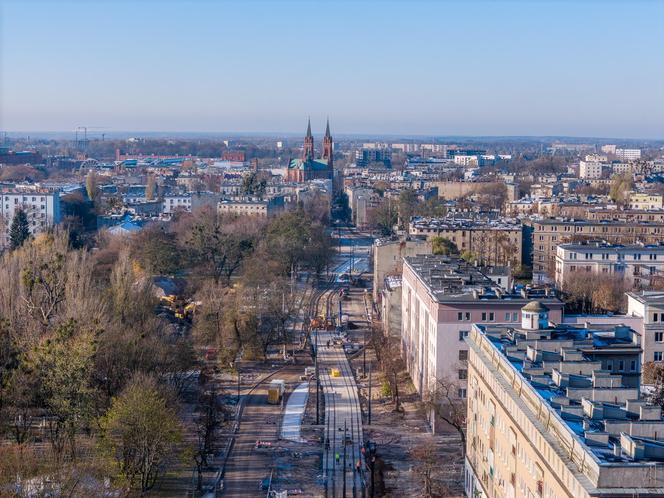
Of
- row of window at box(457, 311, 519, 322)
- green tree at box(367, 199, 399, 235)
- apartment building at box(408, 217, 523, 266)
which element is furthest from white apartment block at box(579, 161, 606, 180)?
row of window at box(457, 311, 519, 322)

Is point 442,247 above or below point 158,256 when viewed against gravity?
above

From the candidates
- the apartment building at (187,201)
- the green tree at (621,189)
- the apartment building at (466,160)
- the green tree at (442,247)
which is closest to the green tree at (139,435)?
the green tree at (442,247)

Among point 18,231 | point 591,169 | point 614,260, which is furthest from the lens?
point 591,169

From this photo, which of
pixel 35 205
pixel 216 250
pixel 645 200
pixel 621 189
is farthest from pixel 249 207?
pixel 621 189

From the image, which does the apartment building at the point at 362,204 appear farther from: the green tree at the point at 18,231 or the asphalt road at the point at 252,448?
the asphalt road at the point at 252,448

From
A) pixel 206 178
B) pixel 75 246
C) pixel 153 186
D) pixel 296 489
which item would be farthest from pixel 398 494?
pixel 206 178

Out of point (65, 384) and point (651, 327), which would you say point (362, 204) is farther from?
point (65, 384)
